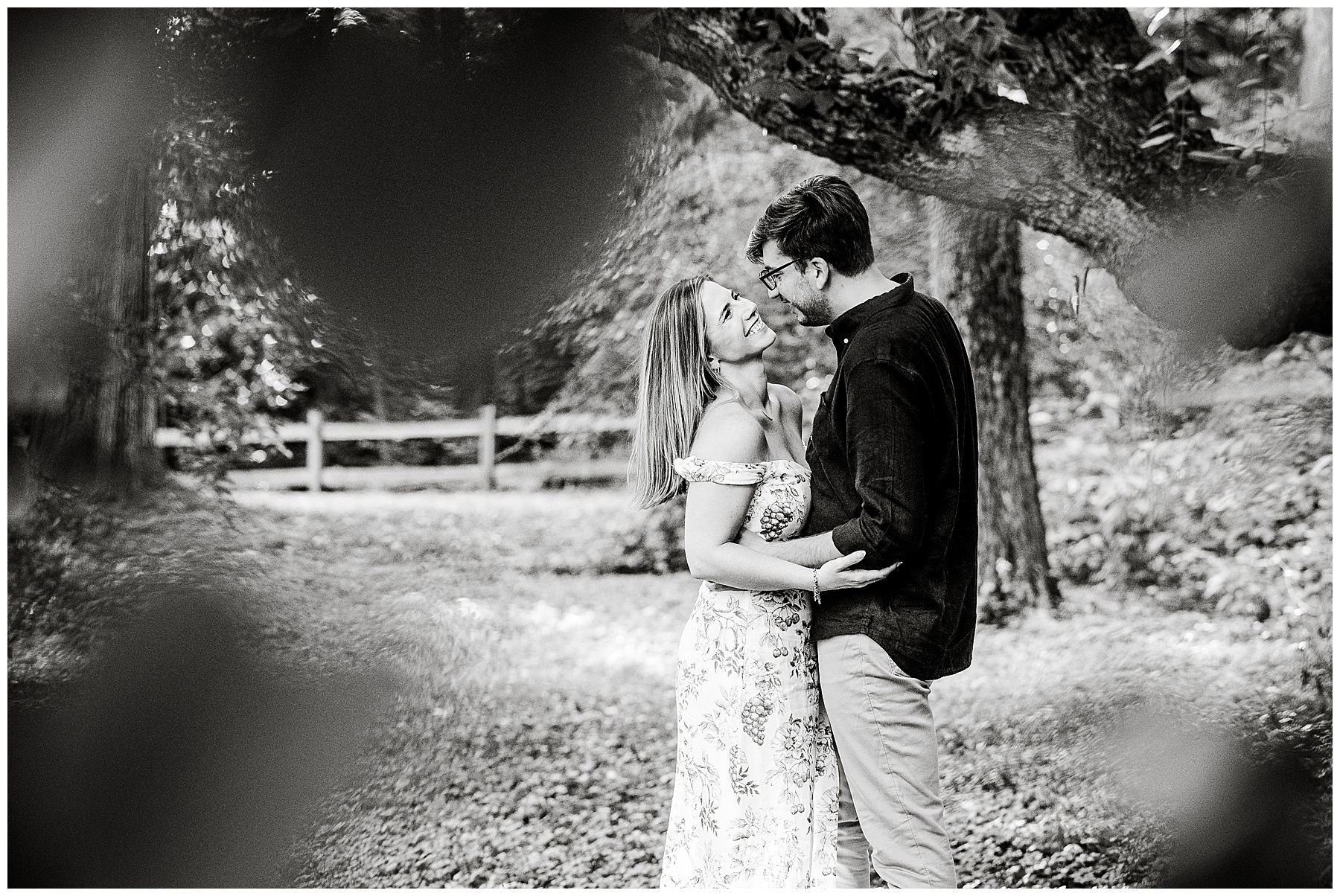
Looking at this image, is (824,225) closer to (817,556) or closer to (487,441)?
(817,556)

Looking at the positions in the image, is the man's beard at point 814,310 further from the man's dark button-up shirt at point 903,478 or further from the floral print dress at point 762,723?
the floral print dress at point 762,723

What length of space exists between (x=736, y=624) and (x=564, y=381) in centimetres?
290

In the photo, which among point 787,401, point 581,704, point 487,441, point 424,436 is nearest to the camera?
point 787,401

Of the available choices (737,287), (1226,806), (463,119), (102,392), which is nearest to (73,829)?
(102,392)

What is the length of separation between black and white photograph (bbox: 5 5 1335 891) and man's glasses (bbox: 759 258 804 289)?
1.10 meters

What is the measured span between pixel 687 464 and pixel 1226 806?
9.20ft

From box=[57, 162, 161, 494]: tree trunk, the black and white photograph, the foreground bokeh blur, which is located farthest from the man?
box=[57, 162, 161, 494]: tree trunk

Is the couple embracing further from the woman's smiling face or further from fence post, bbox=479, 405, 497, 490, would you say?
fence post, bbox=479, 405, 497, 490

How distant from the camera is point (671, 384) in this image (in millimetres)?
2256

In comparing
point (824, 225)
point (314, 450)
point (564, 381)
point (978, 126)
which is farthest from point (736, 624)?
point (314, 450)

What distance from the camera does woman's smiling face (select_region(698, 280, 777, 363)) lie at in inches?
88.7

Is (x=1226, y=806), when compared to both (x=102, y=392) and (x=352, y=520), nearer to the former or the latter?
(x=352, y=520)

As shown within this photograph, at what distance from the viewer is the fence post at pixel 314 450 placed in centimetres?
466

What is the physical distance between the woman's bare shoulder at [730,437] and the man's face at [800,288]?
9.3 inches
